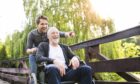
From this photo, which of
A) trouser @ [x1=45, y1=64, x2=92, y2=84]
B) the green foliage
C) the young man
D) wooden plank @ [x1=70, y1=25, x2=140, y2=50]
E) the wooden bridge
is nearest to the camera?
trouser @ [x1=45, y1=64, x2=92, y2=84]

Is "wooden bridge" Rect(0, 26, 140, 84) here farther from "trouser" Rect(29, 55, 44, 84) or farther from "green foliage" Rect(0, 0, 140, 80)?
"green foliage" Rect(0, 0, 140, 80)

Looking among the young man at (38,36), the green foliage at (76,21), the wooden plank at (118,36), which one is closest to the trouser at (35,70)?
the young man at (38,36)

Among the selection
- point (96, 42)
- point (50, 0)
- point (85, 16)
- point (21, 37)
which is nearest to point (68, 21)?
point (85, 16)

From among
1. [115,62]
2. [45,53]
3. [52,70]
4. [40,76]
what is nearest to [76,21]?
[115,62]

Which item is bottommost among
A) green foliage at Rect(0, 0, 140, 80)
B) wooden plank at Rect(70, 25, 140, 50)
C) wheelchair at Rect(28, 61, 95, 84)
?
wheelchair at Rect(28, 61, 95, 84)

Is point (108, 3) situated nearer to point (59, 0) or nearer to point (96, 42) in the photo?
point (59, 0)

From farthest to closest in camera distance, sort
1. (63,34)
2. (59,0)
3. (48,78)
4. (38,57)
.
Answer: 1. (59,0)
2. (63,34)
3. (38,57)
4. (48,78)

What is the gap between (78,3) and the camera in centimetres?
1111

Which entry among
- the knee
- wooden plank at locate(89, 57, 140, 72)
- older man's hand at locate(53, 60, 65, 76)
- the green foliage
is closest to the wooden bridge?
wooden plank at locate(89, 57, 140, 72)

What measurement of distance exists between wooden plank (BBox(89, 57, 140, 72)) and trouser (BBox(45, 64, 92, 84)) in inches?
21.4

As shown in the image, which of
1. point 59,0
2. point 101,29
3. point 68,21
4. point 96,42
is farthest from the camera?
point 59,0

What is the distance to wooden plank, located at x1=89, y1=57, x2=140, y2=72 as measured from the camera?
162 inches

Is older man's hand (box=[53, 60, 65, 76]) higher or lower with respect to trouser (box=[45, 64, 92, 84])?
higher

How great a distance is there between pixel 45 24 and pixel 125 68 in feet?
4.25
